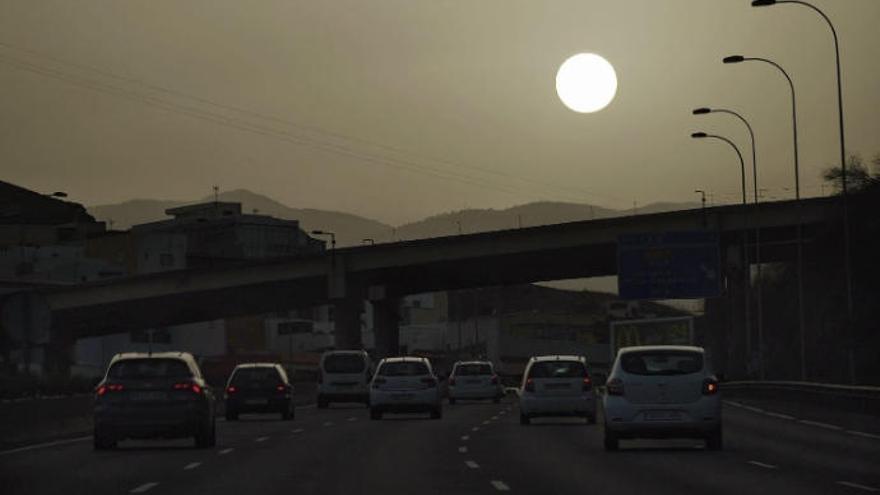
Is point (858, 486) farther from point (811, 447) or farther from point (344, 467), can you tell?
point (811, 447)

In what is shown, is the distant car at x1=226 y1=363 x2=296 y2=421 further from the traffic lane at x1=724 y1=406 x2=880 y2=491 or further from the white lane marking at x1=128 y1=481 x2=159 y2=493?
the white lane marking at x1=128 y1=481 x2=159 y2=493

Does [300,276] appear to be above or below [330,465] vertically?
above

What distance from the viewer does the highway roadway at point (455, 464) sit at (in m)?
20.4

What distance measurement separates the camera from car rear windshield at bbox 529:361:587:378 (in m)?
41.7

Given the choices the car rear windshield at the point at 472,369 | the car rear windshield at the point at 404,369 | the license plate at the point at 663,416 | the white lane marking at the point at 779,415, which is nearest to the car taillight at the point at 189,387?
the license plate at the point at 663,416

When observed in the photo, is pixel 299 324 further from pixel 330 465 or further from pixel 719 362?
pixel 330 465

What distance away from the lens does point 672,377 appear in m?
28.9

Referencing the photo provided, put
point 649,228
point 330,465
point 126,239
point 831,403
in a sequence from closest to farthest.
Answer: point 330,465
point 831,403
point 649,228
point 126,239

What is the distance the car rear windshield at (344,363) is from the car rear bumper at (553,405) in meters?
18.8

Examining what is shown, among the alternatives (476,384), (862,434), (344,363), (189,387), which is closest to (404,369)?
(344,363)

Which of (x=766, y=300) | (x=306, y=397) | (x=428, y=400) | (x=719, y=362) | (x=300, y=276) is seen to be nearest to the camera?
(x=428, y=400)

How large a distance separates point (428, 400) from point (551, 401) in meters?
6.74

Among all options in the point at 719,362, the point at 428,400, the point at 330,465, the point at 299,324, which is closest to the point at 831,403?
the point at 428,400

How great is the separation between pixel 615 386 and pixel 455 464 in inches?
181
